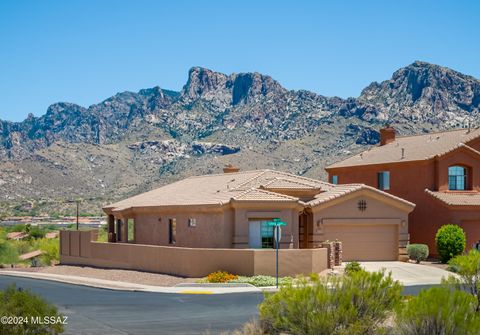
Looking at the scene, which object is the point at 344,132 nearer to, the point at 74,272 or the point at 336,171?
the point at 336,171

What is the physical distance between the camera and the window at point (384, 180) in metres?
51.1

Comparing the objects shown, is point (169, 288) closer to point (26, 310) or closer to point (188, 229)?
point (188, 229)

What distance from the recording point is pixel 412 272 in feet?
127

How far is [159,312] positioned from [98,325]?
3323 millimetres

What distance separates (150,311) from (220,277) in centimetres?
999

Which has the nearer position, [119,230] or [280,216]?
[280,216]

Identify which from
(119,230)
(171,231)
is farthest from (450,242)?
(119,230)

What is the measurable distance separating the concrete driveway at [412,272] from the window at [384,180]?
9.79 meters

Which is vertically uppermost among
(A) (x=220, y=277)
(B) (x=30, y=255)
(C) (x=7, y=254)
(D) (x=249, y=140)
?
(D) (x=249, y=140)

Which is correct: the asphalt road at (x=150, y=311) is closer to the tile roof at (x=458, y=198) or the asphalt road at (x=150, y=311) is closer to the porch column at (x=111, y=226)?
the porch column at (x=111, y=226)

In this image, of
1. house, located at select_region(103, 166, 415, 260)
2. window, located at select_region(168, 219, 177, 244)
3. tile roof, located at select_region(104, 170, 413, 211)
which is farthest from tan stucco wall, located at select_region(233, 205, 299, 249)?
window, located at select_region(168, 219, 177, 244)

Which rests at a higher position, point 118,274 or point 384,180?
point 384,180

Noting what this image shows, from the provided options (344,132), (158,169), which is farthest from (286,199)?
(158,169)

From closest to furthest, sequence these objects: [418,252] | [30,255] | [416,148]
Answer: [418,252], [416,148], [30,255]
